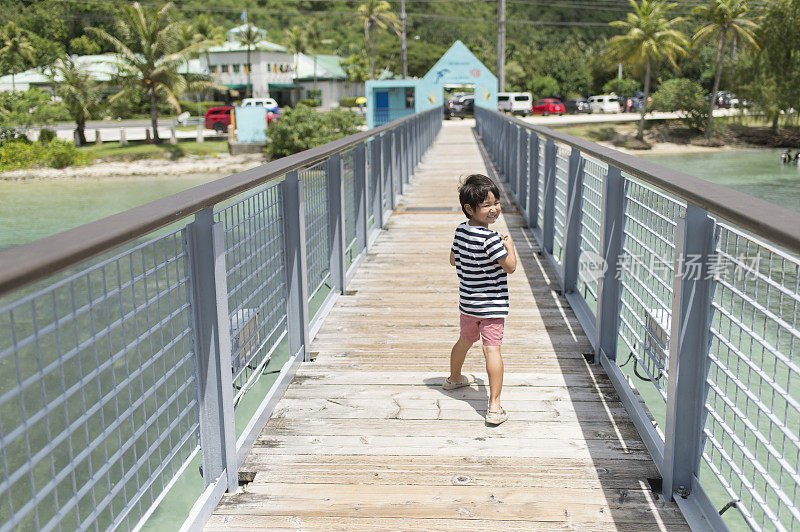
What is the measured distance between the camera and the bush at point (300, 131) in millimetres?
34562

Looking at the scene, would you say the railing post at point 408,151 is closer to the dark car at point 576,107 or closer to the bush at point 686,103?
the bush at point 686,103

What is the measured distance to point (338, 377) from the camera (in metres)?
4.14

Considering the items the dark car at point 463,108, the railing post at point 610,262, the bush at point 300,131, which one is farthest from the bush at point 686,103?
the railing post at point 610,262

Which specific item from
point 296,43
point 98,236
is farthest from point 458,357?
point 296,43

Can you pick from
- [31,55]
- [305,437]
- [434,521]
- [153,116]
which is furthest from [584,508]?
[31,55]

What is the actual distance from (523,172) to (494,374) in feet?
22.3

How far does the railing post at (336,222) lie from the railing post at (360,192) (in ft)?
3.63

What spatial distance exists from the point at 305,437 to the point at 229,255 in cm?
89

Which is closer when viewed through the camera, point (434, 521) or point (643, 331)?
point (434, 521)

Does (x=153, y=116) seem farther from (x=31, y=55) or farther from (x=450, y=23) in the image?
(x=450, y=23)

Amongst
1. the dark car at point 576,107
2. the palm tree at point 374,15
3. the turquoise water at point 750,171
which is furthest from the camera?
the palm tree at point 374,15

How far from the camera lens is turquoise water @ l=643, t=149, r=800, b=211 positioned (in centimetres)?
2822

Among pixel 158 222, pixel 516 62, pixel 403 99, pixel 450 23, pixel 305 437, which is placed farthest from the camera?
pixel 450 23

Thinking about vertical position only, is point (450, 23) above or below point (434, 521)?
above
